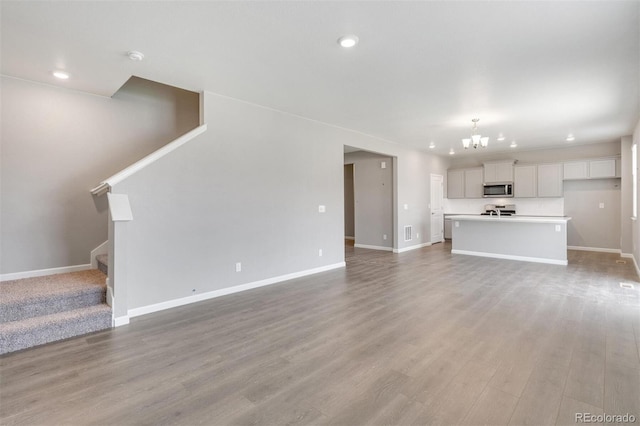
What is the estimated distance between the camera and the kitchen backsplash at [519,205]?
8610mm

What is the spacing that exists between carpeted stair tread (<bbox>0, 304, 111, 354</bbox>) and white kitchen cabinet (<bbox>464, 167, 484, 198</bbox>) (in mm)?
9573

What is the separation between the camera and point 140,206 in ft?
11.7

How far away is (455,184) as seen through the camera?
394 inches

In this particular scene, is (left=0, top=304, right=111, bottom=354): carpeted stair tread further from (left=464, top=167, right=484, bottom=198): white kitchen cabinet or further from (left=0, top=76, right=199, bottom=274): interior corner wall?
(left=464, top=167, right=484, bottom=198): white kitchen cabinet

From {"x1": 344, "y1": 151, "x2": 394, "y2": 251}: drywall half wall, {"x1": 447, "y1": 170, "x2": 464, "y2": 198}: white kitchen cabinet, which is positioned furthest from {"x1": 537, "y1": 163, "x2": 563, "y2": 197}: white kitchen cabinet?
{"x1": 344, "y1": 151, "x2": 394, "y2": 251}: drywall half wall

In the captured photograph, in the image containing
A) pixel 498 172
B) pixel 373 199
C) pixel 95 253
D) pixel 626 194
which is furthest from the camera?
pixel 498 172

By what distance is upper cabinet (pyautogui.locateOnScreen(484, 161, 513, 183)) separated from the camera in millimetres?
8867

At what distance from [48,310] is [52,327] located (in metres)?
0.35

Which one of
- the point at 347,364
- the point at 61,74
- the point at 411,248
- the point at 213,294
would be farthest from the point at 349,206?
the point at 347,364

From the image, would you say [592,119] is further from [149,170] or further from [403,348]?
[149,170]

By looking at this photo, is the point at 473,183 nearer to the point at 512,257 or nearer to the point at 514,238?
the point at 514,238

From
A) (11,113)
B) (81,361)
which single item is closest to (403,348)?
(81,361)

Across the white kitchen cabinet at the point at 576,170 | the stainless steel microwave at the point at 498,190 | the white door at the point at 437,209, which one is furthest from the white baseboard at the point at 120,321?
the white kitchen cabinet at the point at 576,170

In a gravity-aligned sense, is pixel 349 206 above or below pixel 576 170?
below
